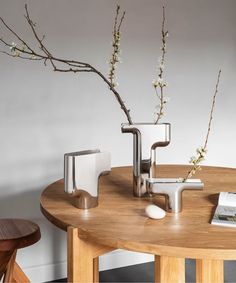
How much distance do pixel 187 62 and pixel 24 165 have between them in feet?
4.10

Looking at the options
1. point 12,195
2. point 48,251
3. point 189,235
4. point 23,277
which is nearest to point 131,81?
point 12,195

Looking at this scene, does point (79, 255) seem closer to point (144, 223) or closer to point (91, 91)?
point (144, 223)

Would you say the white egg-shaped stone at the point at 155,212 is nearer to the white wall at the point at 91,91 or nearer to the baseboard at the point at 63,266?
the white wall at the point at 91,91

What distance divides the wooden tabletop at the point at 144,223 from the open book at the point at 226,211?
2 cm

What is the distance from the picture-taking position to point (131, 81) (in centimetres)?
254

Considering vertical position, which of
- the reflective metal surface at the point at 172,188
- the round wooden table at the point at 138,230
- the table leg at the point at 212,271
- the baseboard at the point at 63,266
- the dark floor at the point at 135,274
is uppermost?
the reflective metal surface at the point at 172,188

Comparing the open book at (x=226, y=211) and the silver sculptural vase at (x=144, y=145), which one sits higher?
the silver sculptural vase at (x=144, y=145)

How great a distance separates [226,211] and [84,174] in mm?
500

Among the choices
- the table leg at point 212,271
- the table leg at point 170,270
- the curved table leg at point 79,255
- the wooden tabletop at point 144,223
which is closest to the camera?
the wooden tabletop at point 144,223

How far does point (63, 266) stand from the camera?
8.16 ft

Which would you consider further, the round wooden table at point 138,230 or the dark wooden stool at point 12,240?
the dark wooden stool at point 12,240

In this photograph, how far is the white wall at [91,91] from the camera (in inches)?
90.5

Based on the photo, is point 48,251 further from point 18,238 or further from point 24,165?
point 18,238

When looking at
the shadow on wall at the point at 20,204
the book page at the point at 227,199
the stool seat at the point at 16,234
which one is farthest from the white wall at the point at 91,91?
the book page at the point at 227,199
